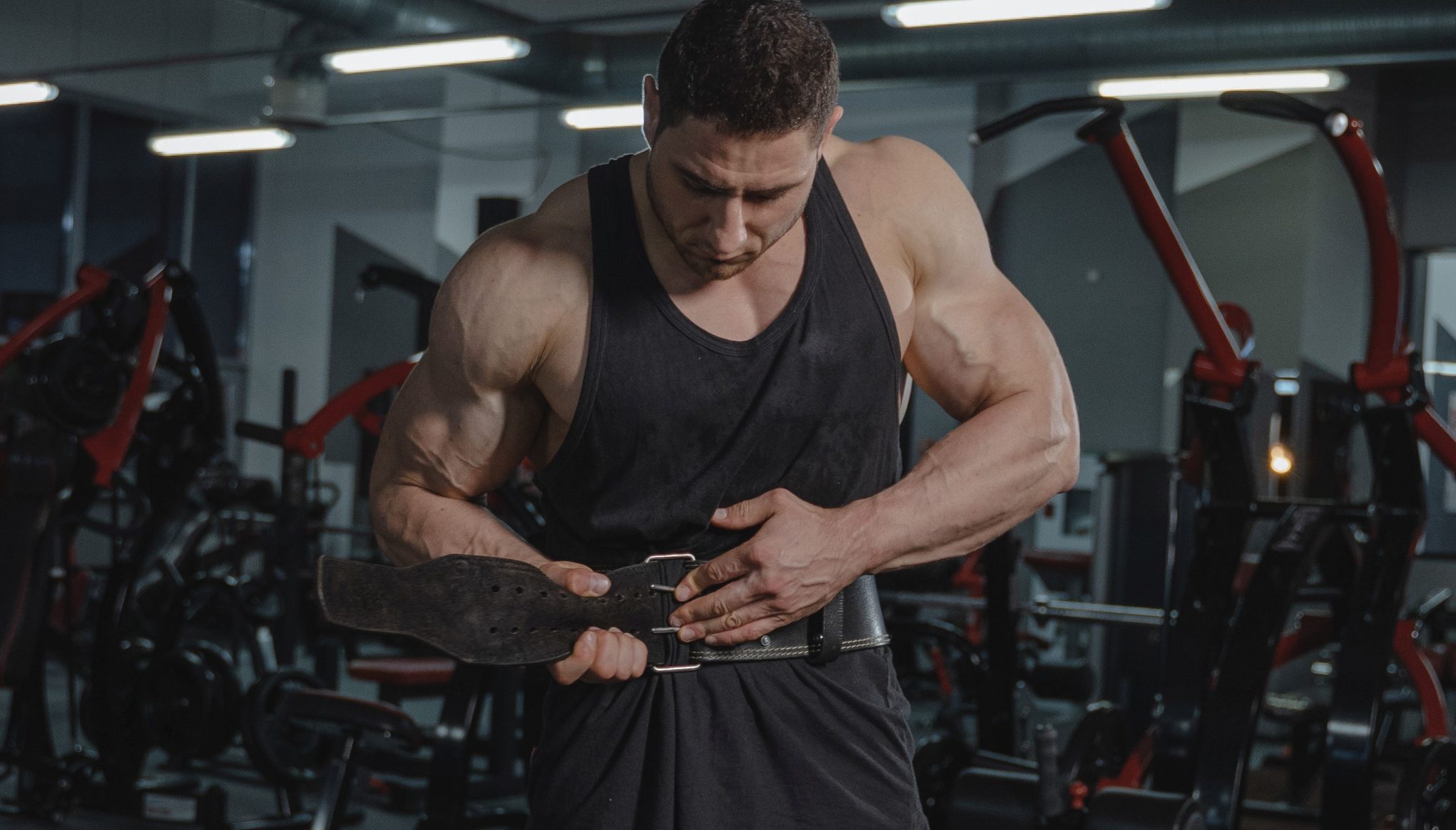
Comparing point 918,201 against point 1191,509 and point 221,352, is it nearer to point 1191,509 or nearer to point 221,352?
point 1191,509

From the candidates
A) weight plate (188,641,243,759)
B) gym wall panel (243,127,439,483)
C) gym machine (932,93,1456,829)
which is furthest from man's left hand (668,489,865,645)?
gym wall panel (243,127,439,483)

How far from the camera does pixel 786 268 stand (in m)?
1.37

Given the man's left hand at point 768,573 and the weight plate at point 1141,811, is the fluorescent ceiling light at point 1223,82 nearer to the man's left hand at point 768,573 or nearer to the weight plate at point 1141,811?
the weight plate at point 1141,811

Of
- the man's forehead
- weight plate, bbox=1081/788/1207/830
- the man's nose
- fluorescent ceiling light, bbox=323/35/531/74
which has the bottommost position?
weight plate, bbox=1081/788/1207/830

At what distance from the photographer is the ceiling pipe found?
574 cm

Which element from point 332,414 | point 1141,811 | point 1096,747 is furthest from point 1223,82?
point 1141,811

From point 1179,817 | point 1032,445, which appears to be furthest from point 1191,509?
point 1032,445

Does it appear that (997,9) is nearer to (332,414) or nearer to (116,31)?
(332,414)

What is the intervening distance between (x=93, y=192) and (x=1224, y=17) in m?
7.77

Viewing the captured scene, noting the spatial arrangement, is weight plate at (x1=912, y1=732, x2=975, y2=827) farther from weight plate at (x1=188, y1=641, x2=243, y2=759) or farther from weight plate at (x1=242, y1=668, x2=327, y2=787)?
weight plate at (x1=188, y1=641, x2=243, y2=759)

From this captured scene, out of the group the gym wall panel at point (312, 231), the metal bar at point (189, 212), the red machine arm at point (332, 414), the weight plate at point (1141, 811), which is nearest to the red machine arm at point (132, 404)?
the red machine arm at point (332, 414)

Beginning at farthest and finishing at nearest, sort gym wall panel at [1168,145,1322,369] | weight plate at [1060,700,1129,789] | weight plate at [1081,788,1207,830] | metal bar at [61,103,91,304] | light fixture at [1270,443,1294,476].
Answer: metal bar at [61,103,91,304], gym wall panel at [1168,145,1322,369], light fixture at [1270,443,1294,476], weight plate at [1060,700,1129,789], weight plate at [1081,788,1207,830]

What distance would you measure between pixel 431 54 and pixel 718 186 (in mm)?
5293

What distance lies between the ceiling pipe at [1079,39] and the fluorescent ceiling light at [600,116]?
0.47 ft
